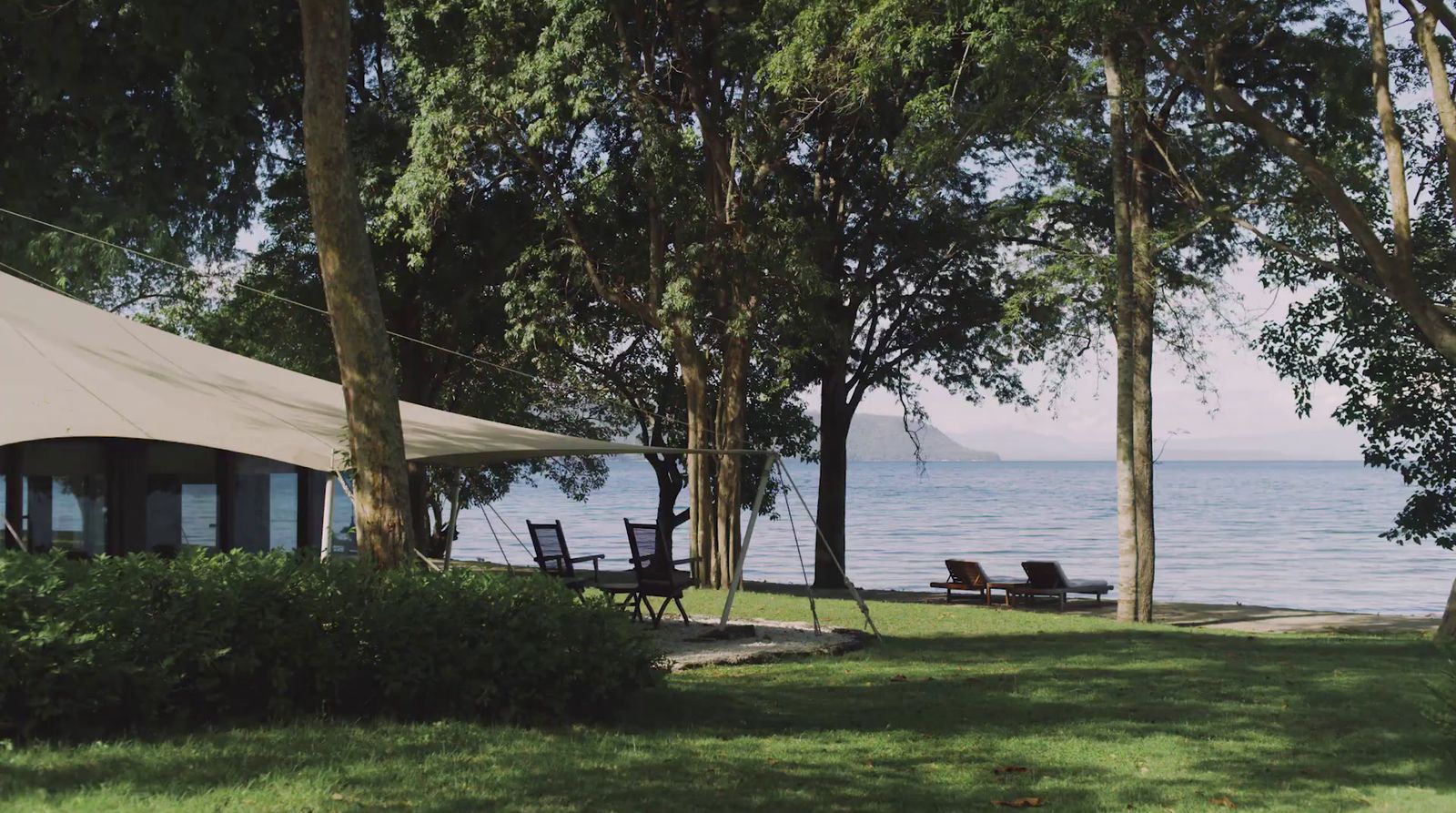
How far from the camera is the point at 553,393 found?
2344 cm

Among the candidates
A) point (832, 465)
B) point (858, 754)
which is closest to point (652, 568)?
point (858, 754)

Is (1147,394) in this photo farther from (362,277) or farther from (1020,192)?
(362,277)

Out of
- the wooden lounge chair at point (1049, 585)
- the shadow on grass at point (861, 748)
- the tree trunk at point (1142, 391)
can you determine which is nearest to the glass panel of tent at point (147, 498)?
the shadow on grass at point (861, 748)

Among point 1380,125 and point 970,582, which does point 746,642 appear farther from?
point 970,582

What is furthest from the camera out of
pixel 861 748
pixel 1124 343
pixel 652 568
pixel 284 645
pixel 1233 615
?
pixel 1233 615

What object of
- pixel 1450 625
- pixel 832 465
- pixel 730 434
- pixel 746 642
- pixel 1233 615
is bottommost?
pixel 1233 615

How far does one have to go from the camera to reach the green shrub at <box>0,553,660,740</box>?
5.10m

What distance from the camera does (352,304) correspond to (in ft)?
22.8

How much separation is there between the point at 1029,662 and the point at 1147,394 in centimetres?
686

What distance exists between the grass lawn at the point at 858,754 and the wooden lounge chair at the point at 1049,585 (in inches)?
358

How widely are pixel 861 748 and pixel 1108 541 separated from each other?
37.3 metres

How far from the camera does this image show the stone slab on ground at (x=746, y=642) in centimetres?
873

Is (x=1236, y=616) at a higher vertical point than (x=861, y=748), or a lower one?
lower

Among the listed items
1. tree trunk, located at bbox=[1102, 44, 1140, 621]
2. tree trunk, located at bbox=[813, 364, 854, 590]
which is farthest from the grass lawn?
tree trunk, located at bbox=[813, 364, 854, 590]
